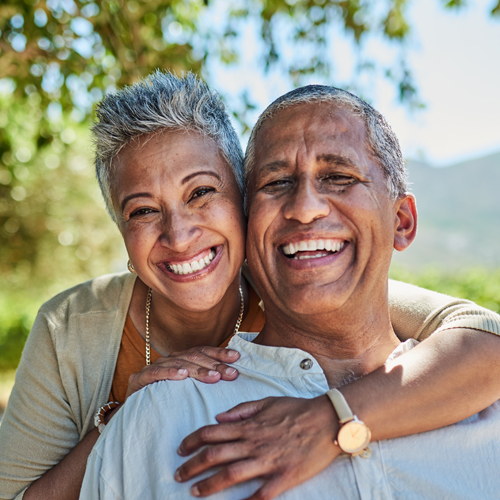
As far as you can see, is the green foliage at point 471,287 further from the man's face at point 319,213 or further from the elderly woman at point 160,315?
the man's face at point 319,213

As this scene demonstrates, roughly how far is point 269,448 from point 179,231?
1.07 m

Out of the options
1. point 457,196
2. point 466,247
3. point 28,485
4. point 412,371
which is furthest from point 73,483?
point 457,196

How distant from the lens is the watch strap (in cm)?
172

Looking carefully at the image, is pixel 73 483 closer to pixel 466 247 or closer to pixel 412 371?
pixel 412 371

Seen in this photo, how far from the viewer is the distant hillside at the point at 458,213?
167ft

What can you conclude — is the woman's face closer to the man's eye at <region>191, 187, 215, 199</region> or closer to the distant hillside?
the man's eye at <region>191, 187, 215, 199</region>

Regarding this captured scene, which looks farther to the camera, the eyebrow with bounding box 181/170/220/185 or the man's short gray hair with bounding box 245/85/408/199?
the eyebrow with bounding box 181/170/220/185

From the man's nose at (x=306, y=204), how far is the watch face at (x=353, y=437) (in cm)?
80

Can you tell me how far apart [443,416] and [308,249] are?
80 centimetres

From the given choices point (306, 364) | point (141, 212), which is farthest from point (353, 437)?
point (141, 212)

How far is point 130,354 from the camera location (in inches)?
114

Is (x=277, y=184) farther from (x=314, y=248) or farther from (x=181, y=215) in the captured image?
(x=181, y=215)

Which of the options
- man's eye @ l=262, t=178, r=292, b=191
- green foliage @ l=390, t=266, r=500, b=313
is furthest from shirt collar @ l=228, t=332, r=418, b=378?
green foliage @ l=390, t=266, r=500, b=313

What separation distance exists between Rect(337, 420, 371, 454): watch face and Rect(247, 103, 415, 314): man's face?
513 millimetres
